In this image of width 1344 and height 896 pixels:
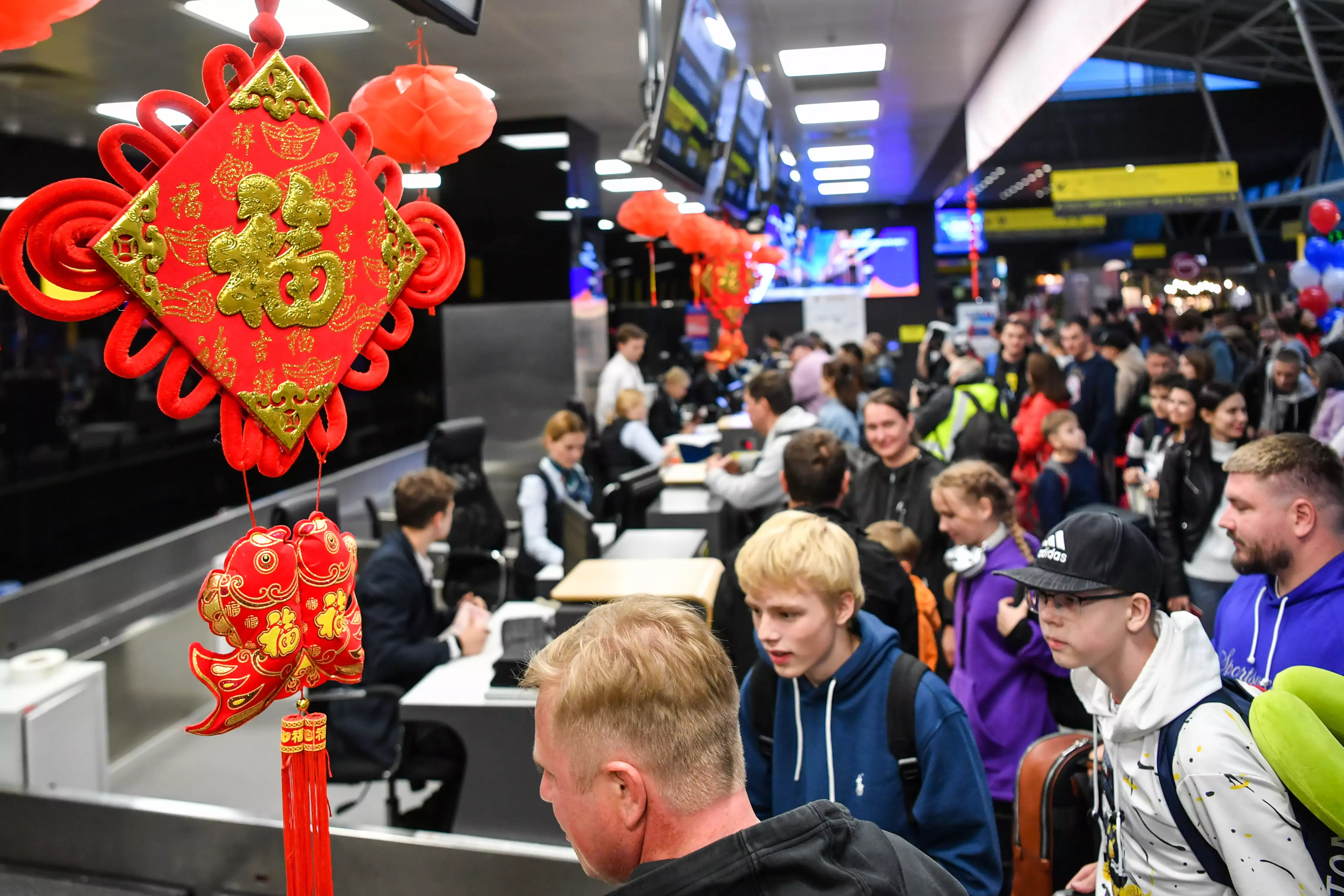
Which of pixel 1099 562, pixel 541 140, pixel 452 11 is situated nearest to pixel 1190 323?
pixel 541 140

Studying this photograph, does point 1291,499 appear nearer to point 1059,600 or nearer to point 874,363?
point 1059,600

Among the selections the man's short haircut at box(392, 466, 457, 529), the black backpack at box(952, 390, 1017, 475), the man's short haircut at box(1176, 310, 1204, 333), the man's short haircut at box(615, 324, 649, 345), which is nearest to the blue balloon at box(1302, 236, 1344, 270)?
the man's short haircut at box(1176, 310, 1204, 333)

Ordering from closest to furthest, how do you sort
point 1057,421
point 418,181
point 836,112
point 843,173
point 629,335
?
point 418,181 → point 1057,421 → point 629,335 → point 836,112 → point 843,173

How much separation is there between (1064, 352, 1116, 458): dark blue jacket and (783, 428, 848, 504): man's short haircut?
14.0 ft

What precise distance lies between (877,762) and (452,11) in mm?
1595

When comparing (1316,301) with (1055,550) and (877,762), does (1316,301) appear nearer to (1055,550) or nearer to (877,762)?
(1055,550)

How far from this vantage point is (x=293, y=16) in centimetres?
507

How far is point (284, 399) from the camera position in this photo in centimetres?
119

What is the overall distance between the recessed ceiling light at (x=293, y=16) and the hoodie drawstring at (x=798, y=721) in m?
4.00

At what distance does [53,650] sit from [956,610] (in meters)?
3.83

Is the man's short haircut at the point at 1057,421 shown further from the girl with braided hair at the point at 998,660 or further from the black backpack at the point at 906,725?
the black backpack at the point at 906,725

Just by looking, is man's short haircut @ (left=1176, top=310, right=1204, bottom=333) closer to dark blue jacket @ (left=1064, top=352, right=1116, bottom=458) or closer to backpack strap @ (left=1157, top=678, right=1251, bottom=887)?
dark blue jacket @ (left=1064, top=352, right=1116, bottom=458)

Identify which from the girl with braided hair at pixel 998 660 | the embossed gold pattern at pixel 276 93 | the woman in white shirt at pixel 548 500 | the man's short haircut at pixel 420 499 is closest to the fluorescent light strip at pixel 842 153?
the woman in white shirt at pixel 548 500

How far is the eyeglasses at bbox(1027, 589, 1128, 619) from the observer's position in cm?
179
